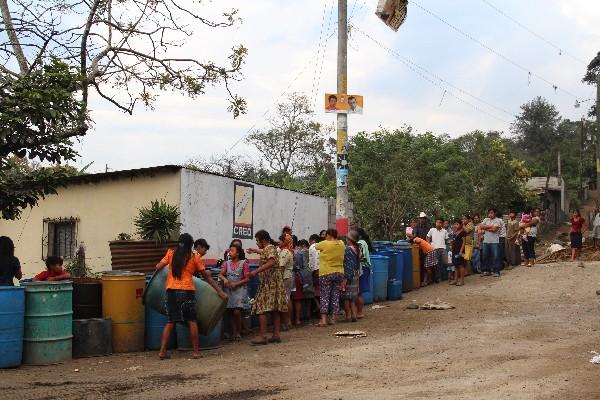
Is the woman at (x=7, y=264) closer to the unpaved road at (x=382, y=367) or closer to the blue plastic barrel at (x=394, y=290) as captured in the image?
the unpaved road at (x=382, y=367)

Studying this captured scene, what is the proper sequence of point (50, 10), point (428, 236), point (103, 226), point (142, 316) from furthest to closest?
point (428, 236) → point (103, 226) → point (50, 10) → point (142, 316)

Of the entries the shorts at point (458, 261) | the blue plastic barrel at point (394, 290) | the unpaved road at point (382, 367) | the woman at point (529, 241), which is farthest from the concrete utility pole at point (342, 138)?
the woman at point (529, 241)

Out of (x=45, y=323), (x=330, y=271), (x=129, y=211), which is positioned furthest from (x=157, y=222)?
(x=45, y=323)

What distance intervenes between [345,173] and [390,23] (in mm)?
3283

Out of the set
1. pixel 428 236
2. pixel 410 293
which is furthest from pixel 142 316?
pixel 428 236

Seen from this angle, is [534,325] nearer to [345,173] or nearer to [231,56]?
[345,173]

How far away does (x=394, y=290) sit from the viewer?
14.6 metres

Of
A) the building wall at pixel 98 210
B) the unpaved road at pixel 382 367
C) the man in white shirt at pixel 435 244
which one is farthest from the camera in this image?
the man in white shirt at pixel 435 244

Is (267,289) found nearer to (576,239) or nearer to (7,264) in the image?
(7,264)

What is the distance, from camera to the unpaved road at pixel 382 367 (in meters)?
6.73

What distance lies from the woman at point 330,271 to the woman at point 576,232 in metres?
10.2

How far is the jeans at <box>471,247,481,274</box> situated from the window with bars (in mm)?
10077

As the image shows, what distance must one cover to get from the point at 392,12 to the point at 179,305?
837 centimetres

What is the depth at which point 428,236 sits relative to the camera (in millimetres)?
16672
